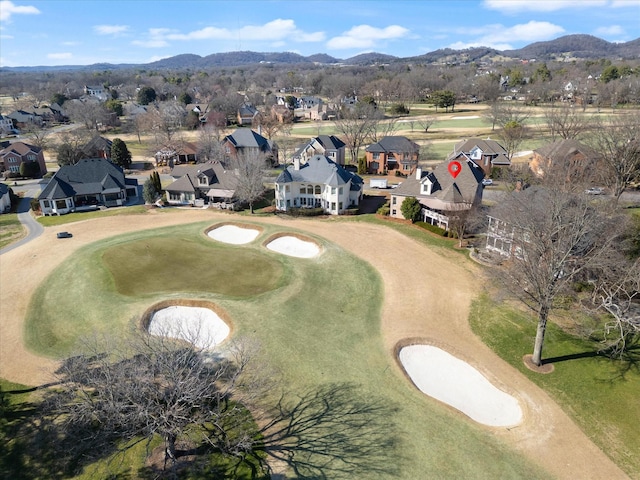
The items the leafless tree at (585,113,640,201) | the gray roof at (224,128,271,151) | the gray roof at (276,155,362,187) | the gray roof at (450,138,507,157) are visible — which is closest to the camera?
the leafless tree at (585,113,640,201)

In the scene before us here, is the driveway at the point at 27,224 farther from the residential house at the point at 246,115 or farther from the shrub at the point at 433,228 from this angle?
the residential house at the point at 246,115

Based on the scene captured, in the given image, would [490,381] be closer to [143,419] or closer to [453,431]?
[453,431]

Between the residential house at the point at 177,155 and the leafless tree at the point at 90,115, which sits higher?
the leafless tree at the point at 90,115

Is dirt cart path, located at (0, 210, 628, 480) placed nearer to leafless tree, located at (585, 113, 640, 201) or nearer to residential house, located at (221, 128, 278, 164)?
leafless tree, located at (585, 113, 640, 201)

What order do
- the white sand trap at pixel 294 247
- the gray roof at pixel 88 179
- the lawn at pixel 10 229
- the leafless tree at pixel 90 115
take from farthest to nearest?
the leafless tree at pixel 90 115 → the gray roof at pixel 88 179 → the lawn at pixel 10 229 → the white sand trap at pixel 294 247

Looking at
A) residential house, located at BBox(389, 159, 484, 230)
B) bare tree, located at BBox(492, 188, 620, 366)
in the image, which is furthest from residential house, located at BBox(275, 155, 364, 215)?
bare tree, located at BBox(492, 188, 620, 366)

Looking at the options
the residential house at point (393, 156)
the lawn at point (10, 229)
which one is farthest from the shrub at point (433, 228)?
the lawn at point (10, 229)

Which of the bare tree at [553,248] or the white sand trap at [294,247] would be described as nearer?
the bare tree at [553,248]
